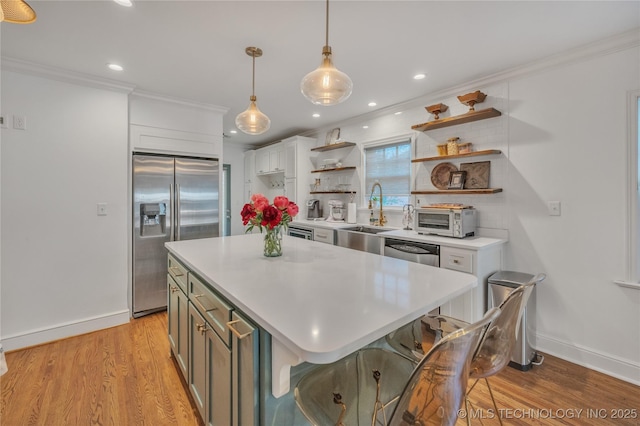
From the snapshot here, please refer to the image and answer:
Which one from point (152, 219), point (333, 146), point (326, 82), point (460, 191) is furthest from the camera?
point (333, 146)

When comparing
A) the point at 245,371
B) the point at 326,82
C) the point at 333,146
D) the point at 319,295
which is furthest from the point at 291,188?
the point at 245,371

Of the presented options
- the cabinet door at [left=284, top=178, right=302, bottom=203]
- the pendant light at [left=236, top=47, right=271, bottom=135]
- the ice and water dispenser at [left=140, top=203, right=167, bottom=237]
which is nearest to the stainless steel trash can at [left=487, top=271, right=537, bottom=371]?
the pendant light at [left=236, top=47, right=271, bottom=135]

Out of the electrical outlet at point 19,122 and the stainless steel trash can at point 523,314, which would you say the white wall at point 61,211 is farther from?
the stainless steel trash can at point 523,314

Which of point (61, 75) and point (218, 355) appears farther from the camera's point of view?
point (61, 75)

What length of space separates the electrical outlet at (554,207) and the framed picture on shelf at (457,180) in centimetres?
74

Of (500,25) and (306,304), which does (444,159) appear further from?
(306,304)

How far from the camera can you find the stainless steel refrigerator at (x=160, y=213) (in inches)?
124

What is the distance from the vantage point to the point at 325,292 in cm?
117

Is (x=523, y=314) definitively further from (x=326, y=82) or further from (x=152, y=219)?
(x=152, y=219)

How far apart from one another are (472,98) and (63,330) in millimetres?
4510

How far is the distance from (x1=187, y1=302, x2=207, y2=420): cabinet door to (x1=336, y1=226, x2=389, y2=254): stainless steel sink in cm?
203

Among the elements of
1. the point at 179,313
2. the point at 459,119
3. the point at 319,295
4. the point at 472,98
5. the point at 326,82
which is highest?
the point at 472,98

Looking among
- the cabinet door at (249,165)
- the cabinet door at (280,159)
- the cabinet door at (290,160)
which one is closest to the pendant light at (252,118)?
the cabinet door at (290,160)

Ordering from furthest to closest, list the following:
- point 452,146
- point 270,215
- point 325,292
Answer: point 452,146 < point 270,215 < point 325,292
